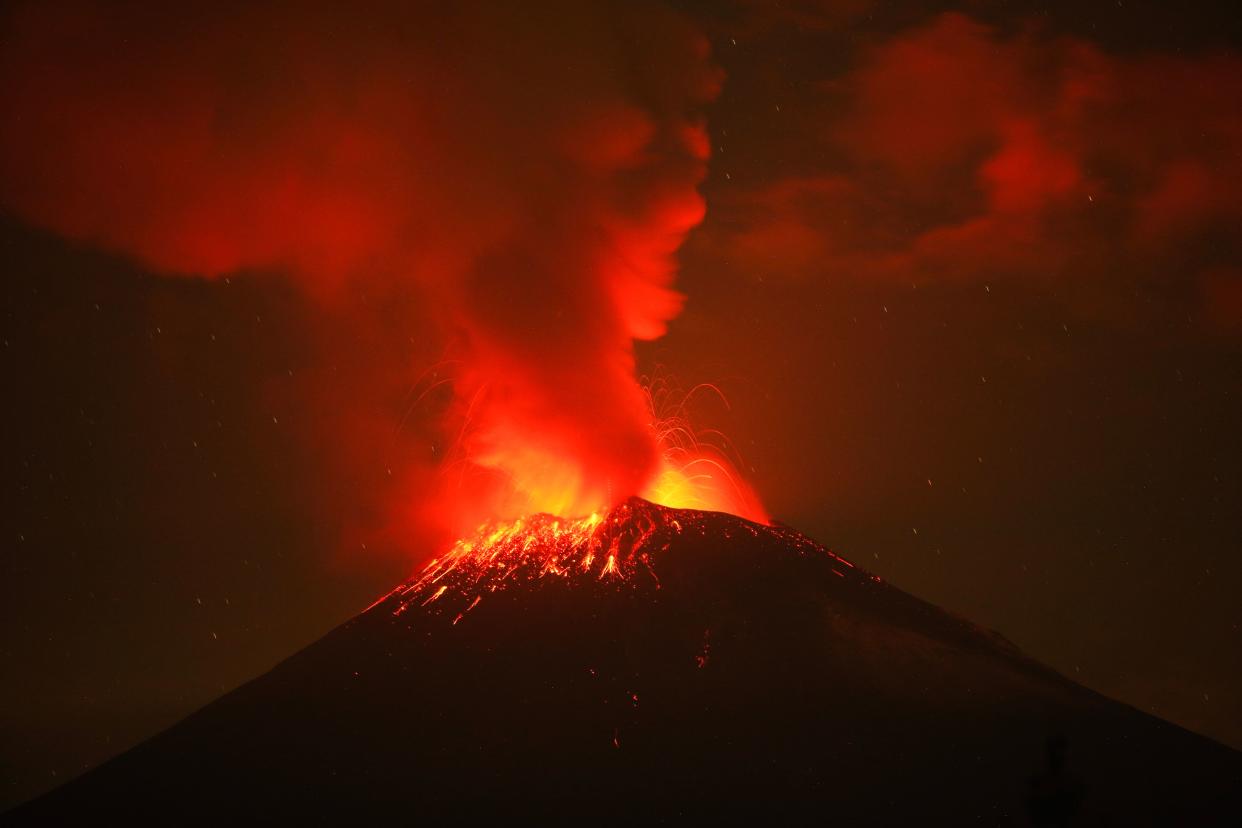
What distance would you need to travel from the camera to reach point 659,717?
31.9m

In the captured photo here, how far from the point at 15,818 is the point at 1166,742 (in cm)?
3745

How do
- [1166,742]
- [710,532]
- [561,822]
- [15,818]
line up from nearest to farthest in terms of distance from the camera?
[561,822], [1166,742], [15,818], [710,532]

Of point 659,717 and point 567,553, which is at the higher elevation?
point 567,553

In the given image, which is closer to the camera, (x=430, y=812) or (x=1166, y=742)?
(x=430, y=812)

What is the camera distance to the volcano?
27.8 meters

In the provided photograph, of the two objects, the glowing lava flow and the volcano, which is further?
the glowing lava flow

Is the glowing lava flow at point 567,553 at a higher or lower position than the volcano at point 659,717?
higher

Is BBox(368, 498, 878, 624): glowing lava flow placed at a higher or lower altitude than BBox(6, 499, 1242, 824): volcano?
higher

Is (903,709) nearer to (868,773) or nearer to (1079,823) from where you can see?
(868,773)

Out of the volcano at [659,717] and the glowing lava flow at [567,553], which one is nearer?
the volcano at [659,717]

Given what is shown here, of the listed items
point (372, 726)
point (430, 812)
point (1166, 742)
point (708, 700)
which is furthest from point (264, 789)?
point (1166, 742)

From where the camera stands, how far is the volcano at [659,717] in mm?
27828

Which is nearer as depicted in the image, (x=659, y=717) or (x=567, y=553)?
(x=659, y=717)

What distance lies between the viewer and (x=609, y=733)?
3147 centimetres
